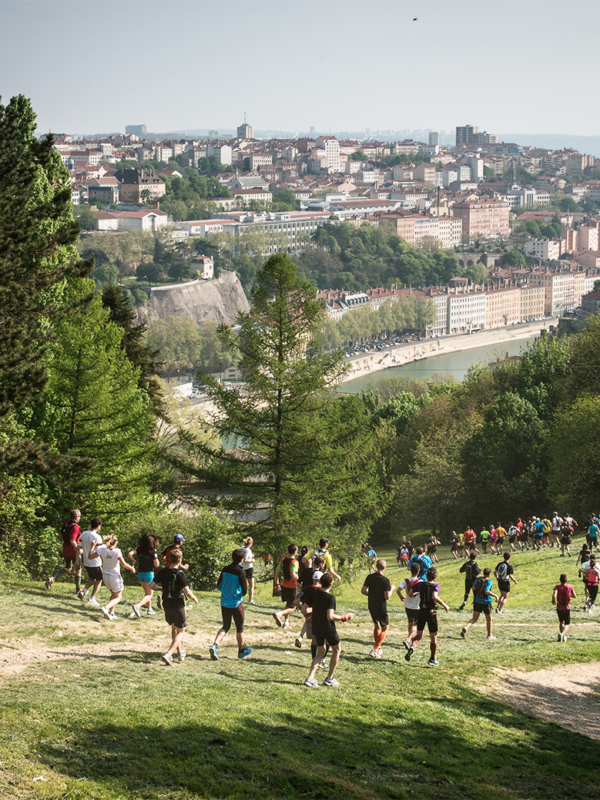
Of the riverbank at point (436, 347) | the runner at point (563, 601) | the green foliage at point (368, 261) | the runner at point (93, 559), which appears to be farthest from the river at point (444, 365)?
the runner at point (93, 559)

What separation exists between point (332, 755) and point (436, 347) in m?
102

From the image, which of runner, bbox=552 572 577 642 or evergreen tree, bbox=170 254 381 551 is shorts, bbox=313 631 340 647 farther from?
evergreen tree, bbox=170 254 381 551

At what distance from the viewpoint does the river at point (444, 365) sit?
300 ft

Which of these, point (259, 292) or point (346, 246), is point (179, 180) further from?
point (259, 292)

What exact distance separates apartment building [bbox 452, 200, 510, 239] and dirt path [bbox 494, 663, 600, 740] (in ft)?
543

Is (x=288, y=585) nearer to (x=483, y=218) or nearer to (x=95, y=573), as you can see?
(x=95, y=573)

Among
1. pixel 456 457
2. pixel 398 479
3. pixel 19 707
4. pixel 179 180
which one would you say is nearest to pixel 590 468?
pixel 456 457

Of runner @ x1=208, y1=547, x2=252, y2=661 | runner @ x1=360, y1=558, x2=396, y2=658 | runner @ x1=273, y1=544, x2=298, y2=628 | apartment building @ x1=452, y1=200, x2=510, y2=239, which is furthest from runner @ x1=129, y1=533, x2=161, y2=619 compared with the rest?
apartment building @ x1=452, y1=200, x2=510, y2=239

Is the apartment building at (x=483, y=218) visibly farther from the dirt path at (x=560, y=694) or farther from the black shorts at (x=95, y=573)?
the black shorts at (x=95, y=573)

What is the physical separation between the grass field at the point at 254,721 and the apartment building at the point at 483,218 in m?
166

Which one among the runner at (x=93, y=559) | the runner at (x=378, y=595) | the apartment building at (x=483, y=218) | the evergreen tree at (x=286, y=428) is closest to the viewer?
the runner at (x=378, y=595)

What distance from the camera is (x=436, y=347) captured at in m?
107

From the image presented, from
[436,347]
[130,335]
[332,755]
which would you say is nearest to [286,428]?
[130,335]

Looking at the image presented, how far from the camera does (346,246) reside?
14088cm
